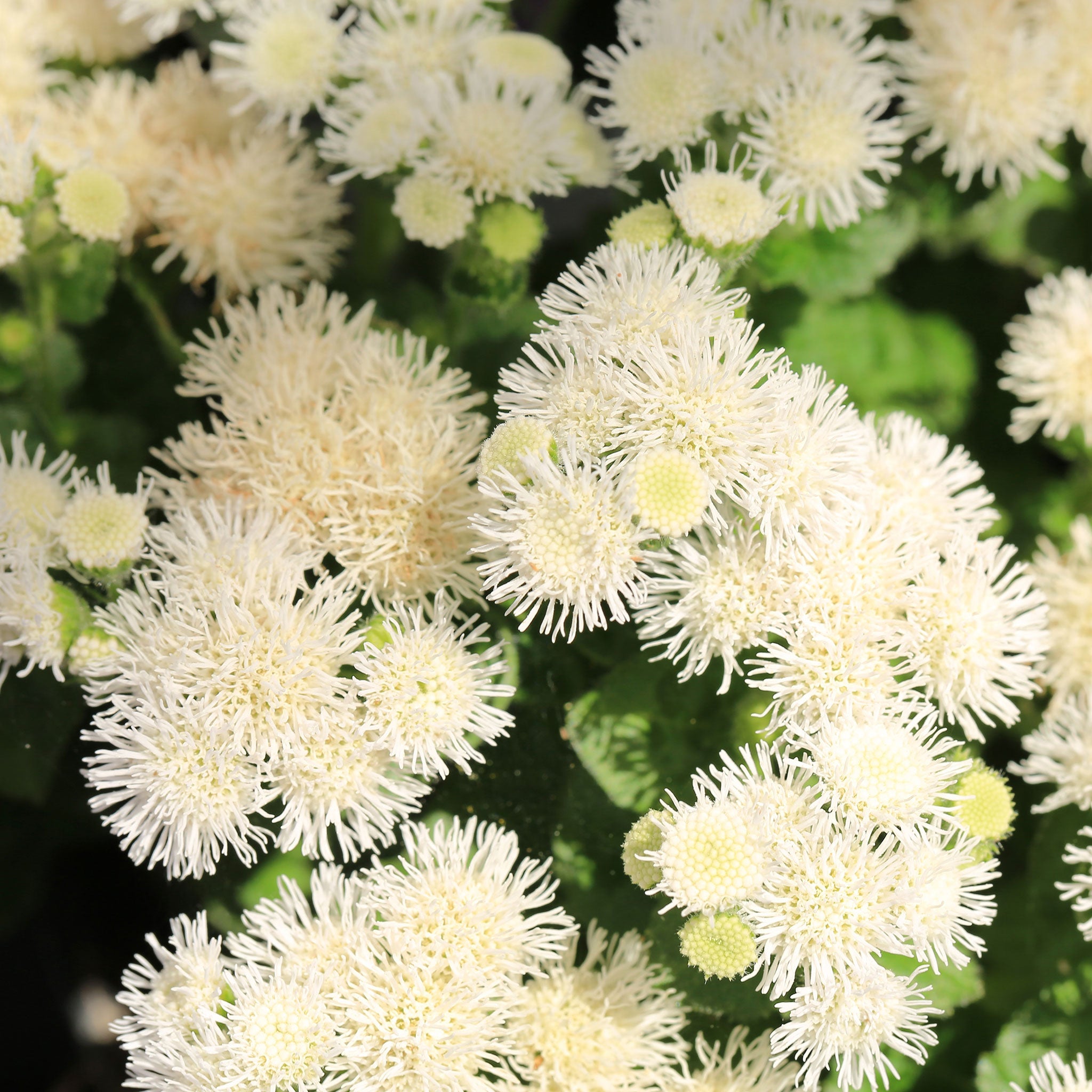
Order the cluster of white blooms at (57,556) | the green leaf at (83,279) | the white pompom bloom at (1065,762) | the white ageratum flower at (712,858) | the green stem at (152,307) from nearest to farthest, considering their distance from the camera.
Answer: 1. the white ageratum flower at (712,858)
2. the cluster of white blooms at (57,556)
3. the white pompom bloom at (1065,762)
4. the green leaf at (83,279)
5. the green stem at (152,307)

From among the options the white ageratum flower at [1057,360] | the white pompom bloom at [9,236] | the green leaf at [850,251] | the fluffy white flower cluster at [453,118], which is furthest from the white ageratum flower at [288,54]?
the white ageratum flower at [1057,360]

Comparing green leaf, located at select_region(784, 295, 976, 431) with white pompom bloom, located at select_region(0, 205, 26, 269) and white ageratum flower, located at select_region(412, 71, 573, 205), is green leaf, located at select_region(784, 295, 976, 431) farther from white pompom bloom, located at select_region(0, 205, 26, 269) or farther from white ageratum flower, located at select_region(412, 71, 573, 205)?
white pompom bloom, located at select_region(0, 205, 26, 269)

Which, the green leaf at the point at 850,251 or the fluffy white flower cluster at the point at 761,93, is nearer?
the fluffy white flower cluster at the point at 761,93

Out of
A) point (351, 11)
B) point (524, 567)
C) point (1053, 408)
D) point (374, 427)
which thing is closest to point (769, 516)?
point (524, 567)

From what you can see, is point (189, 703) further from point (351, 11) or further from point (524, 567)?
point (351, 11)

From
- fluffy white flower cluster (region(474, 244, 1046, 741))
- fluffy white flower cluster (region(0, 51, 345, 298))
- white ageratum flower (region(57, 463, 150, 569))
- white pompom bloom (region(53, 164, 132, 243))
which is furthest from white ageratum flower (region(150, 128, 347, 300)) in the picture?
fluffy white flower cluster (region(474, 244, 1046, 741))

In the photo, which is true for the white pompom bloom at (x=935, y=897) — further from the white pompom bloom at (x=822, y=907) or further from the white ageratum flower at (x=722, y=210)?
the white ageratum flower at (x=722, y=210)

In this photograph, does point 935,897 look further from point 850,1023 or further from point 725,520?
point 725,520
